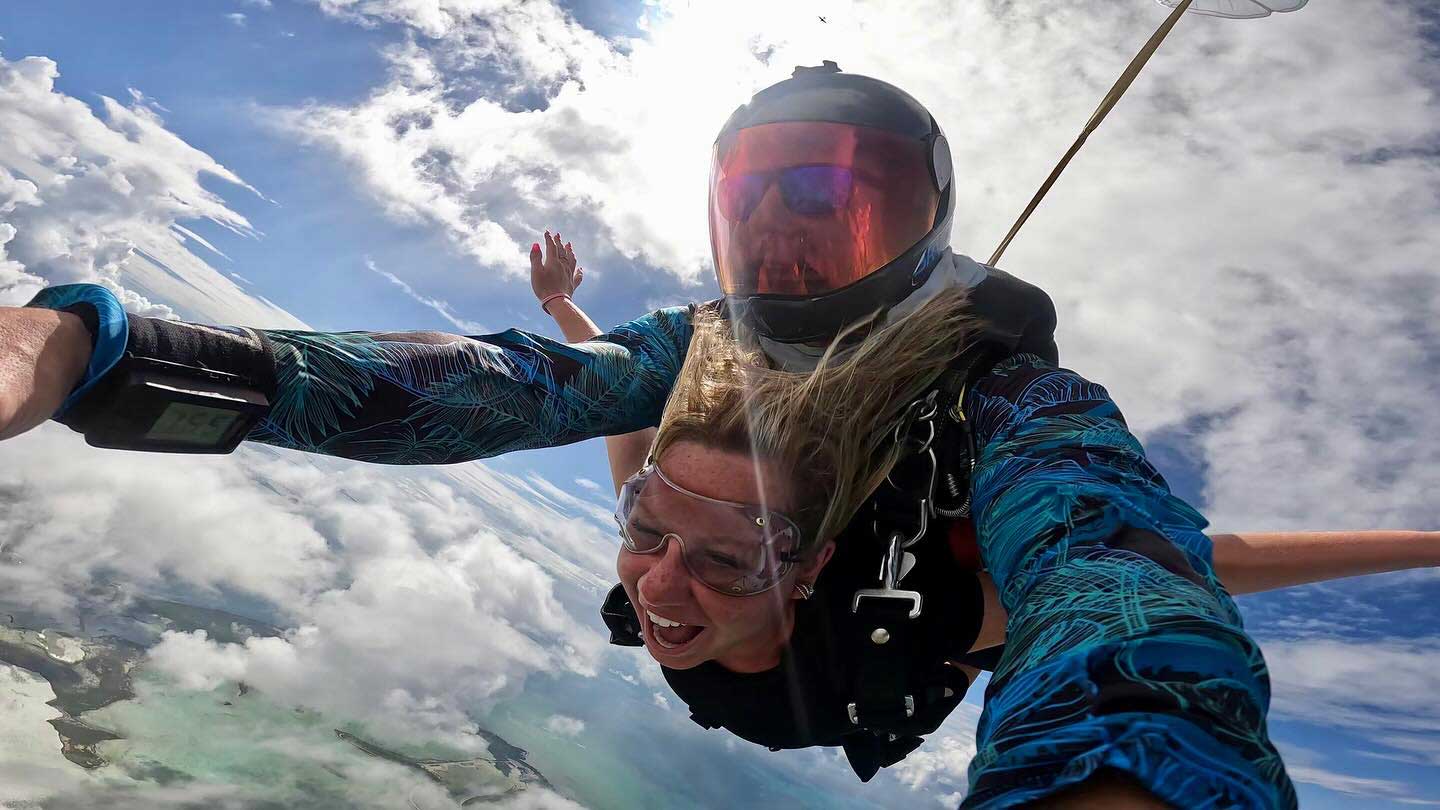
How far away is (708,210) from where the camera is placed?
9.75 feet

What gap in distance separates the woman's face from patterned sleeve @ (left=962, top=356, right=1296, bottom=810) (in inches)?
30.6

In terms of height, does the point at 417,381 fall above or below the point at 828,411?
above

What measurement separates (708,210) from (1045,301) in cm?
127

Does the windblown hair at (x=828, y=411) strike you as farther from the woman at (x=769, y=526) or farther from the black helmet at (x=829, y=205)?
the black helmet at (x=829, y=205)

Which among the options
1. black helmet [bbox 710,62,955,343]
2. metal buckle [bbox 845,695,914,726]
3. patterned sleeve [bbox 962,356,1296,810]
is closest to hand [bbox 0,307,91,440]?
patterned sleeve [bbox 962,356,1296,810]

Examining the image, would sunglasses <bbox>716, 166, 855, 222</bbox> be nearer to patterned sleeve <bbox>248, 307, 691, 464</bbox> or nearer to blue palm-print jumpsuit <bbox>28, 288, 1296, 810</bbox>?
blue palm-print jumpsuit <bbox>28, 288, 1296, 810</bbox>

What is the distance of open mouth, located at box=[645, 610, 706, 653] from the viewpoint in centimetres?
232

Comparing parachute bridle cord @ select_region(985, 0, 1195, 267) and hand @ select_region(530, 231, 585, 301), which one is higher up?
parachute bridle cord @ select_region(985, 0, 1195, 267)

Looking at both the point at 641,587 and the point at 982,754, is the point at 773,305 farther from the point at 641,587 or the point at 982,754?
the point at 982,754

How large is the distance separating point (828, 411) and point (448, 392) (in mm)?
1061

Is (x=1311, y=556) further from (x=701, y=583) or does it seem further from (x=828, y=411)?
(x=701, y=583)

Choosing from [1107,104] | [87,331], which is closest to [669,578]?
[87,331]

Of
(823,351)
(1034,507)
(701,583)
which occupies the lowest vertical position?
(701,583)

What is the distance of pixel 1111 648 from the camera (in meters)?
0.93
